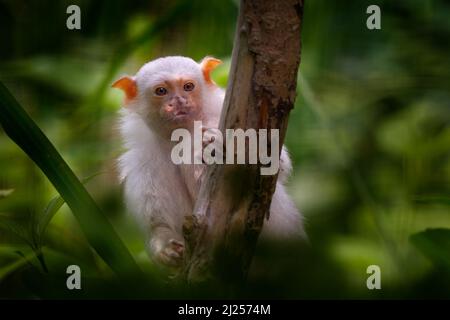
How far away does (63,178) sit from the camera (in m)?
1.29

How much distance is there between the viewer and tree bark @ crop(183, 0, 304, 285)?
1.17 meters

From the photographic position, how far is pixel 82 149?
1586 mm

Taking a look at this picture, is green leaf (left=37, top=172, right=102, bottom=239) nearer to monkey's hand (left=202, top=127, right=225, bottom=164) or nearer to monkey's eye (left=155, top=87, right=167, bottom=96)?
monkey's hand (left=202, top=127, right=225, bottom=164)

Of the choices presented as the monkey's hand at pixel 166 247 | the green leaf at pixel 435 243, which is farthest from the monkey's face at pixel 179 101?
the green leaf at pixel 435 243

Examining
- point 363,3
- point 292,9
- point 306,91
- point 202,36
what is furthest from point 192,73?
point 292,9

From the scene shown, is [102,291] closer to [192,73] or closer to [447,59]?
[192,73]

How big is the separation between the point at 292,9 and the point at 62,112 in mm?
674

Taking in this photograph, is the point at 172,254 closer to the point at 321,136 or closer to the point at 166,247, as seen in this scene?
the point at 166,247

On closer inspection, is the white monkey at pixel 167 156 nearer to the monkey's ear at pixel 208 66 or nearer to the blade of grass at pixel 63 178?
the monkey's ear at pixel 208 66

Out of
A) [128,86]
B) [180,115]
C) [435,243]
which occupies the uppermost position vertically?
[128,86]

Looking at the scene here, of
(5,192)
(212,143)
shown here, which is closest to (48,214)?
(5,192)

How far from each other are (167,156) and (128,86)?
22 cm

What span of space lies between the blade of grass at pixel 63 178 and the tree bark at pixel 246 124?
6.0 inches

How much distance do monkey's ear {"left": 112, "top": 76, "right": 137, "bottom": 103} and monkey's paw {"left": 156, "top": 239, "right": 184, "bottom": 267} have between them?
0.43 meters
